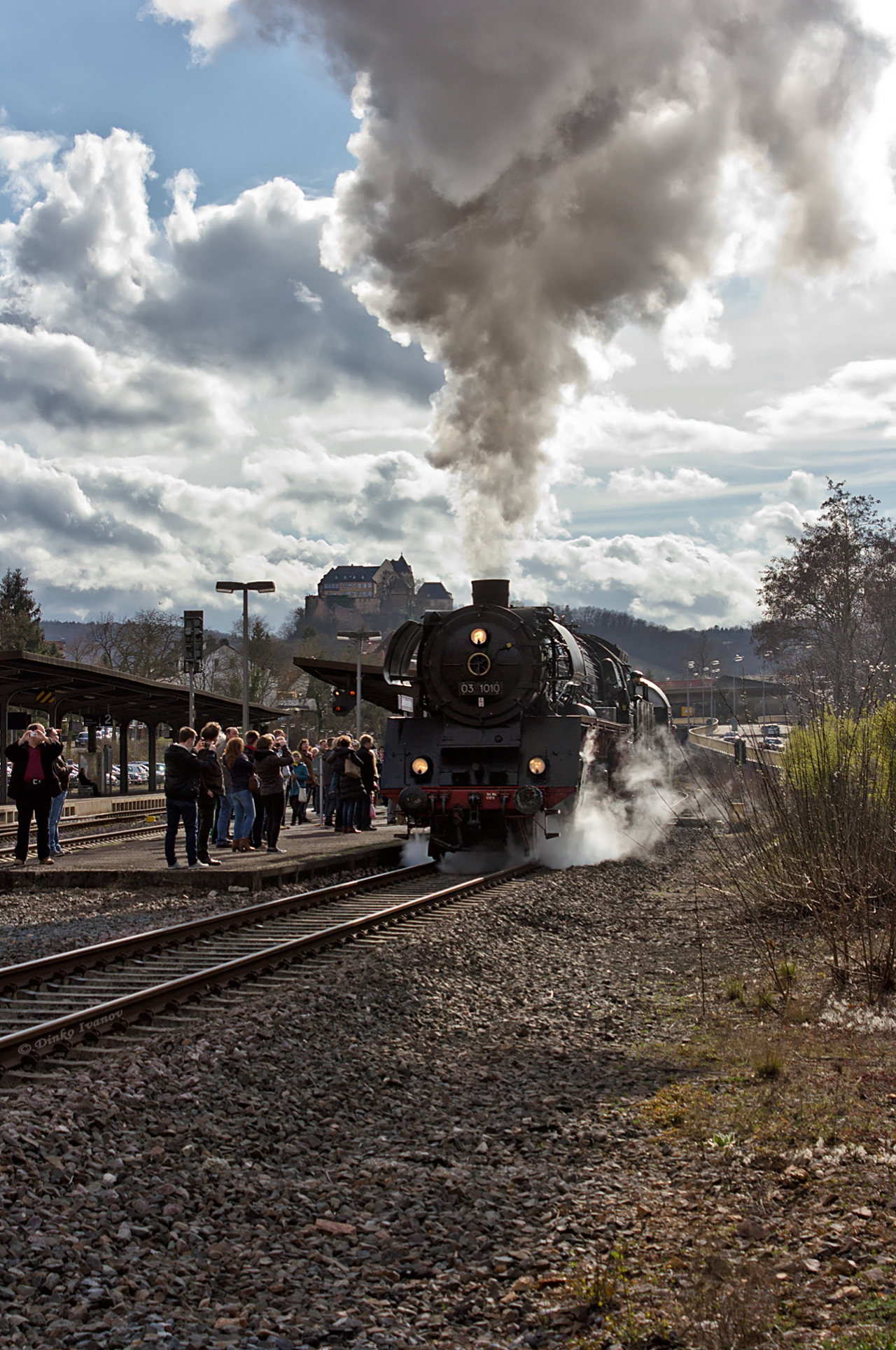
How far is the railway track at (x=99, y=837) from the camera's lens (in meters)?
18.0

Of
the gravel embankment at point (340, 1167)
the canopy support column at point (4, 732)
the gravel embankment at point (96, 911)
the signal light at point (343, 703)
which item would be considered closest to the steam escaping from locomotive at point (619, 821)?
the gravel embankment at point (96, 911)

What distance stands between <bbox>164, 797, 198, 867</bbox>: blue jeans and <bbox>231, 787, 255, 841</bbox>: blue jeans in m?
2.49

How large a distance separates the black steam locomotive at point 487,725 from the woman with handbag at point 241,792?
2.15 m

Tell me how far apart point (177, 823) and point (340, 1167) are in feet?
29.2

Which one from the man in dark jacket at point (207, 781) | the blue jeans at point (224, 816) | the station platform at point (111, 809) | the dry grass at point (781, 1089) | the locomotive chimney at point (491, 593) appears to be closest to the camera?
the dry grass at point (781, 1089)

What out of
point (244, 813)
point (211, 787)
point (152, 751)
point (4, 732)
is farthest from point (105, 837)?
point (152, 751)

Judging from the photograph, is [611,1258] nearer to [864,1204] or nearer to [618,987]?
[864,1204]

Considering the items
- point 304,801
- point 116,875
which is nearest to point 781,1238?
point 116,875

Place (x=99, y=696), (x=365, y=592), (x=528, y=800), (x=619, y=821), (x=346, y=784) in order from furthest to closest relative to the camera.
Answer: (x=365, y=592) → (x=99, y=696) → (x=346, y=784) → (x=619, y=821) → (x=528, y=800)

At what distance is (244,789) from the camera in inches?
621

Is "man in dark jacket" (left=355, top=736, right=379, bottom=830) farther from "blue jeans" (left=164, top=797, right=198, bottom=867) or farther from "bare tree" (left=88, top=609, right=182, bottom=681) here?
"bare tree" (left=88, top=609, right=182, bottom=681)

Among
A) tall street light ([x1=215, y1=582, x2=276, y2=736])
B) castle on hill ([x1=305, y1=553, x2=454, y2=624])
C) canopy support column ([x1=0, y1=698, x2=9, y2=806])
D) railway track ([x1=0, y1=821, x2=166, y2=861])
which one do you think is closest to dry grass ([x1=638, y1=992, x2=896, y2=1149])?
railway track ([x1=0, y1=821, x2=166, y2=861])

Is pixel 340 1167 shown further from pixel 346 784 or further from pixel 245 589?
pixel 245 589

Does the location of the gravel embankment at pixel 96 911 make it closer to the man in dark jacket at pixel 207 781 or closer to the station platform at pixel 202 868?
the station platform at pixel 202 868
